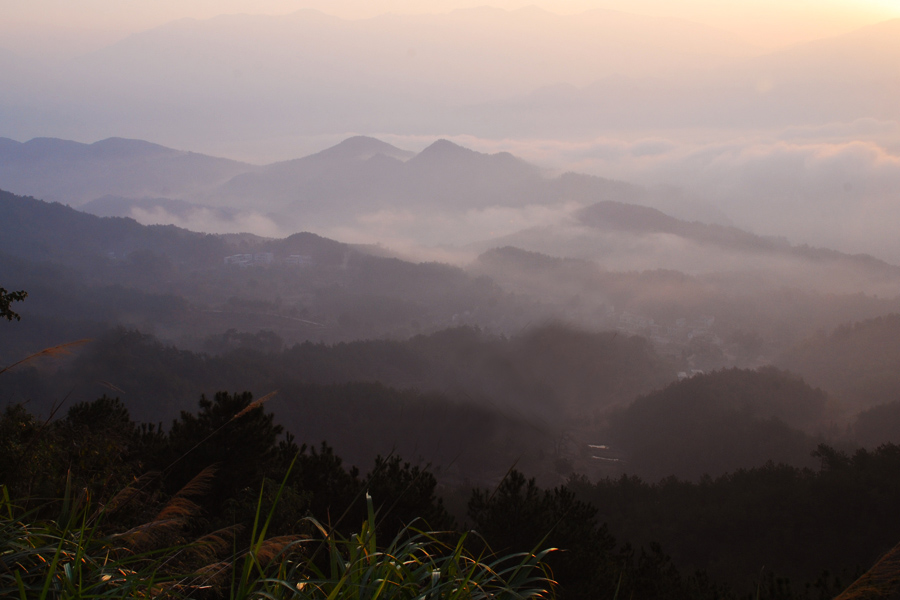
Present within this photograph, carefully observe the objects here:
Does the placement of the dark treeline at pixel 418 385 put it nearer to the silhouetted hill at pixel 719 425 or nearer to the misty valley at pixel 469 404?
the misty valley at pixel 469 404

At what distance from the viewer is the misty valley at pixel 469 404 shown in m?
9.57

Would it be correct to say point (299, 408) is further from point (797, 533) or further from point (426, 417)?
point (797, 533)

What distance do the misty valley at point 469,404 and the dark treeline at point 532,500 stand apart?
0.30ft

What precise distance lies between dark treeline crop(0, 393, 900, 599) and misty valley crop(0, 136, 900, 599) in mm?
92

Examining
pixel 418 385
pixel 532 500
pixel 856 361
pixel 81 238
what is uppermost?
pixel 81 238

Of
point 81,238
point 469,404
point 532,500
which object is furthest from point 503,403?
point 81,238

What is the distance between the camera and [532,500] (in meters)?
12.0

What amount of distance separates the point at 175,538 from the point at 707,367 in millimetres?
97584

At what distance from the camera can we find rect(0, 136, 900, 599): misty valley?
957 centimetres

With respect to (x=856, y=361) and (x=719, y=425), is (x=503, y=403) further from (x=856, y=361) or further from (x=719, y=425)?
(x=856, y=361)

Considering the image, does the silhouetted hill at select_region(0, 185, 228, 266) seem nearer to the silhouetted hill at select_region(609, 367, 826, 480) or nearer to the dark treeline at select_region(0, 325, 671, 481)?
the dark treeline at select_region(0, 325, 671, 481)

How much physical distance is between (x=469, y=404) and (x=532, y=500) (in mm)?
44246

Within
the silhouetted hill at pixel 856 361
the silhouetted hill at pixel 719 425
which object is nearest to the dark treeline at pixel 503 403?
the silhouetted hill at pixel 719 425

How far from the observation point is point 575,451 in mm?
55531
